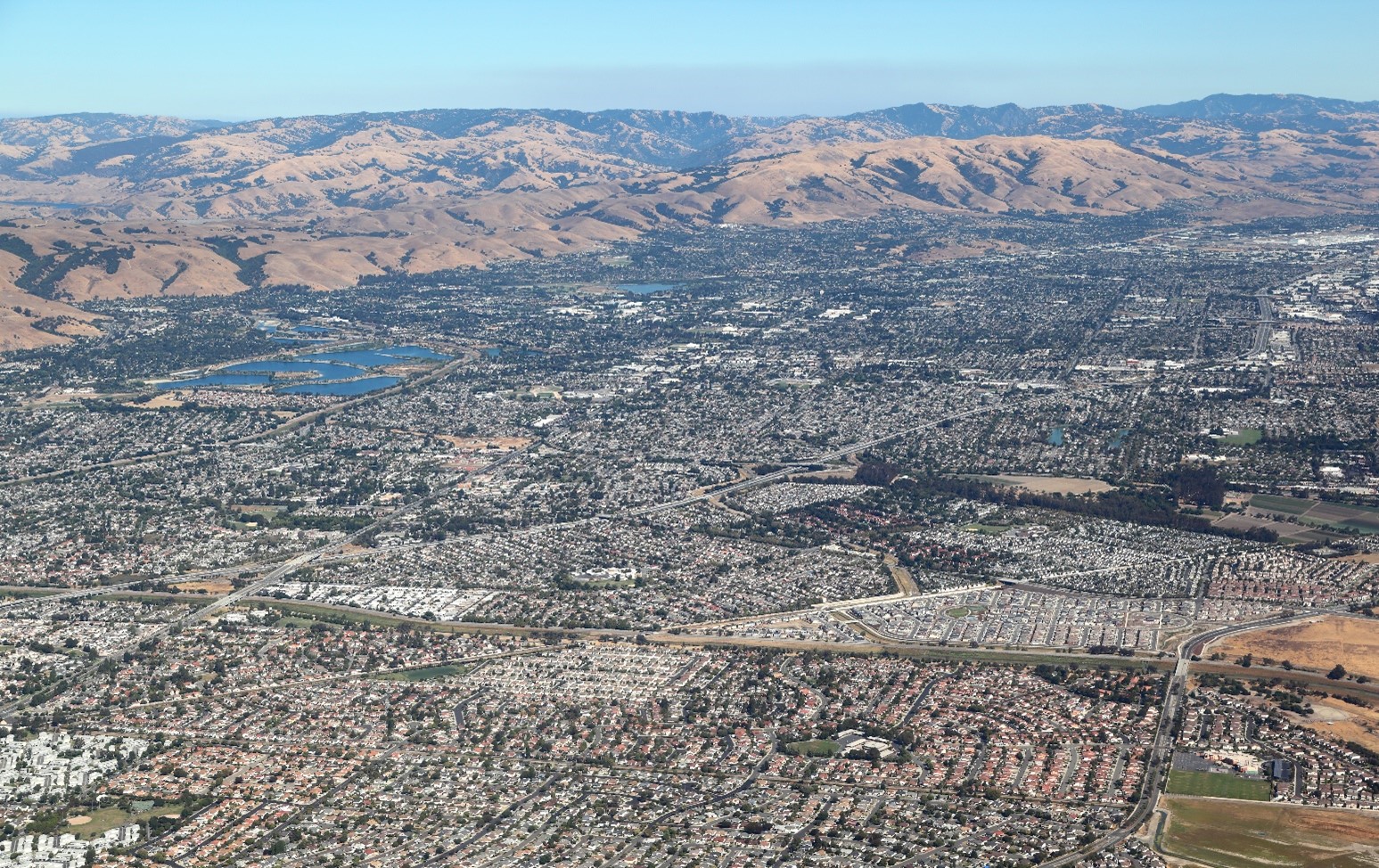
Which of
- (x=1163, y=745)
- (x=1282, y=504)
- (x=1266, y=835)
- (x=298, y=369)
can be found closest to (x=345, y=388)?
(x=298, y=369)

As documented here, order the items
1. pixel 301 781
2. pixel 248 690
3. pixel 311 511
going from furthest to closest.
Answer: pixel 311 511, pixel 248 690, pixel 301 781

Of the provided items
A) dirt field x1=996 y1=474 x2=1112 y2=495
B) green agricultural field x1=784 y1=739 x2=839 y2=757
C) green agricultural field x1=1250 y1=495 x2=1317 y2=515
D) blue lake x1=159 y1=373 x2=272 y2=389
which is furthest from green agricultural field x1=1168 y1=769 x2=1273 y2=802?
blue lake x1=159 y1=373 x2=272 y2=389

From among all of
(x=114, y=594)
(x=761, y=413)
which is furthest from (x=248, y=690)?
Result: (x=761, y=413)

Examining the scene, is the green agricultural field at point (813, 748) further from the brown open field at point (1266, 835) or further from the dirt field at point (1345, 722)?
the dirt field at point (1345, 722)

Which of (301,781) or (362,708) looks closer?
(301,781)

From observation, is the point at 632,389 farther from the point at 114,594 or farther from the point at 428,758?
the point at 428,758

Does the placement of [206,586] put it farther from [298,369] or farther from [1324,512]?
[298,369]

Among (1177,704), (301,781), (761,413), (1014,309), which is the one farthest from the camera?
(1014,309)
